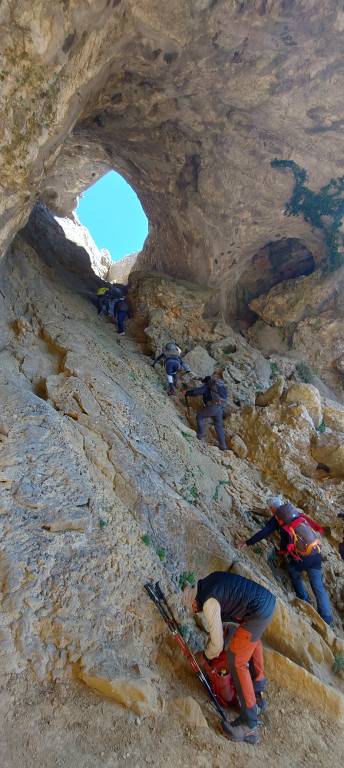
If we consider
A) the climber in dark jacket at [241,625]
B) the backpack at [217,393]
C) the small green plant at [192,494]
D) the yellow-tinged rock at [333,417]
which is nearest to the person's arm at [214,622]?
the climber in dark jacket at [241,625]

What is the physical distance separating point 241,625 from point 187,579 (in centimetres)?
122

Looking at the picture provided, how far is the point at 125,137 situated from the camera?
11.3 meters

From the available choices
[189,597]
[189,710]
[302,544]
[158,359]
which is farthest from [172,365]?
[189,710]

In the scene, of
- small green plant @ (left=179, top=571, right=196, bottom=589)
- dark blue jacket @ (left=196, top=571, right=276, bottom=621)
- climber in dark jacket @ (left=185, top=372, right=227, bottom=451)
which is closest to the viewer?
dark blue jacket @ (left=196, top=571, right=276, bottom=621)

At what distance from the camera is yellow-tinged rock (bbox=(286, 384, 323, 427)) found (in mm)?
10375

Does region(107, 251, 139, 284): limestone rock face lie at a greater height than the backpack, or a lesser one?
greater

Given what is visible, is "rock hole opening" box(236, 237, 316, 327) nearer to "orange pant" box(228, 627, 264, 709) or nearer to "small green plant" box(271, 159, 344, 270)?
"small green plant" box(271, 159, 344, 270)

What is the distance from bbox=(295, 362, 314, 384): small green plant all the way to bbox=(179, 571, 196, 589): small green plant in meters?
9.86

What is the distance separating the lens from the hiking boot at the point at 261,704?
3.97 metres

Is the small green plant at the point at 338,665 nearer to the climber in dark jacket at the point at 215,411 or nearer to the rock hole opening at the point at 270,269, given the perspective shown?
the climber in dark jacket at the point at 215,411

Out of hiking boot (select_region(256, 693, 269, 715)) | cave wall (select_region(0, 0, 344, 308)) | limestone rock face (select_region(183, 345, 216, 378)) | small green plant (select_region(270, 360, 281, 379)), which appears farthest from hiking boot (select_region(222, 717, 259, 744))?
small green plant (select_region(270, 360, 281, 379))

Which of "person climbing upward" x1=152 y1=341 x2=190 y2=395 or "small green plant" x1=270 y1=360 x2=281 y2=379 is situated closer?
"person climbing upward" x1=152 y1=341 x2=190 y2=395

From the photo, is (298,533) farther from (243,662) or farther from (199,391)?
(199,391)

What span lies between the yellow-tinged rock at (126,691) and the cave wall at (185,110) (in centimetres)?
609
